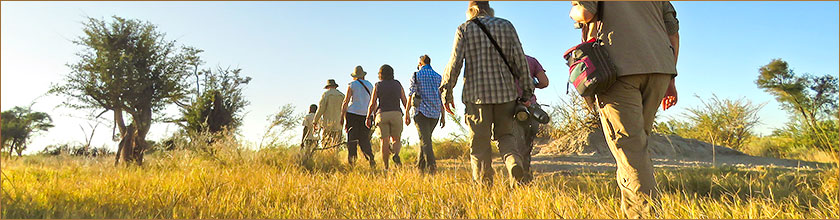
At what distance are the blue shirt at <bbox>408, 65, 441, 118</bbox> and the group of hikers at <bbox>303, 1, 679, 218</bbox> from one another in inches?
0.5

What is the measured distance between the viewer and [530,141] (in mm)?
5699

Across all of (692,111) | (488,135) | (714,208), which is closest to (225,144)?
(488,135)

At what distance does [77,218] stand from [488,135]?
2.97 meters

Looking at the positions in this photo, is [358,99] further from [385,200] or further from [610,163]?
[385,200]

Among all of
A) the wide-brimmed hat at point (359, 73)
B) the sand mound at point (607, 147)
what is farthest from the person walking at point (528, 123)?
the sand mound at point (607, 147)

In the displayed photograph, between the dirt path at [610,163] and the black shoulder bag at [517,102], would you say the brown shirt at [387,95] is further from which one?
the black shoulder bag at [517,102]

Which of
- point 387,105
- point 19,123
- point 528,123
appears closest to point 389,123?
point 387,105

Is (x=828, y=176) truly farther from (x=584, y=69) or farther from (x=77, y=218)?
(x=77, y=218)

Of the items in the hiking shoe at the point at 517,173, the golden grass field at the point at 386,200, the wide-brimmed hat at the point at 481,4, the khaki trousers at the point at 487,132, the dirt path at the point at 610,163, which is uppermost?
the wide-brimmed hat at the point at 481,4

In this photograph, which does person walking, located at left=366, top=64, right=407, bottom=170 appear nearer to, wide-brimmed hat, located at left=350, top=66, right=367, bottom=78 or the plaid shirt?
wide-brimmed hat, located at left=350, top=66, right=367, bottom=78

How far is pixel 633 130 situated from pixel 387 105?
4.58 metres

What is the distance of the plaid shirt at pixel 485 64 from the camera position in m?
4.21

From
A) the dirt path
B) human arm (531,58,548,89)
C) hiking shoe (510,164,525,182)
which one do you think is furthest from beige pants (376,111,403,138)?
hiking shoe (510,164,525,182)

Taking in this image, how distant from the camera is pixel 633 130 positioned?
2.97 m
